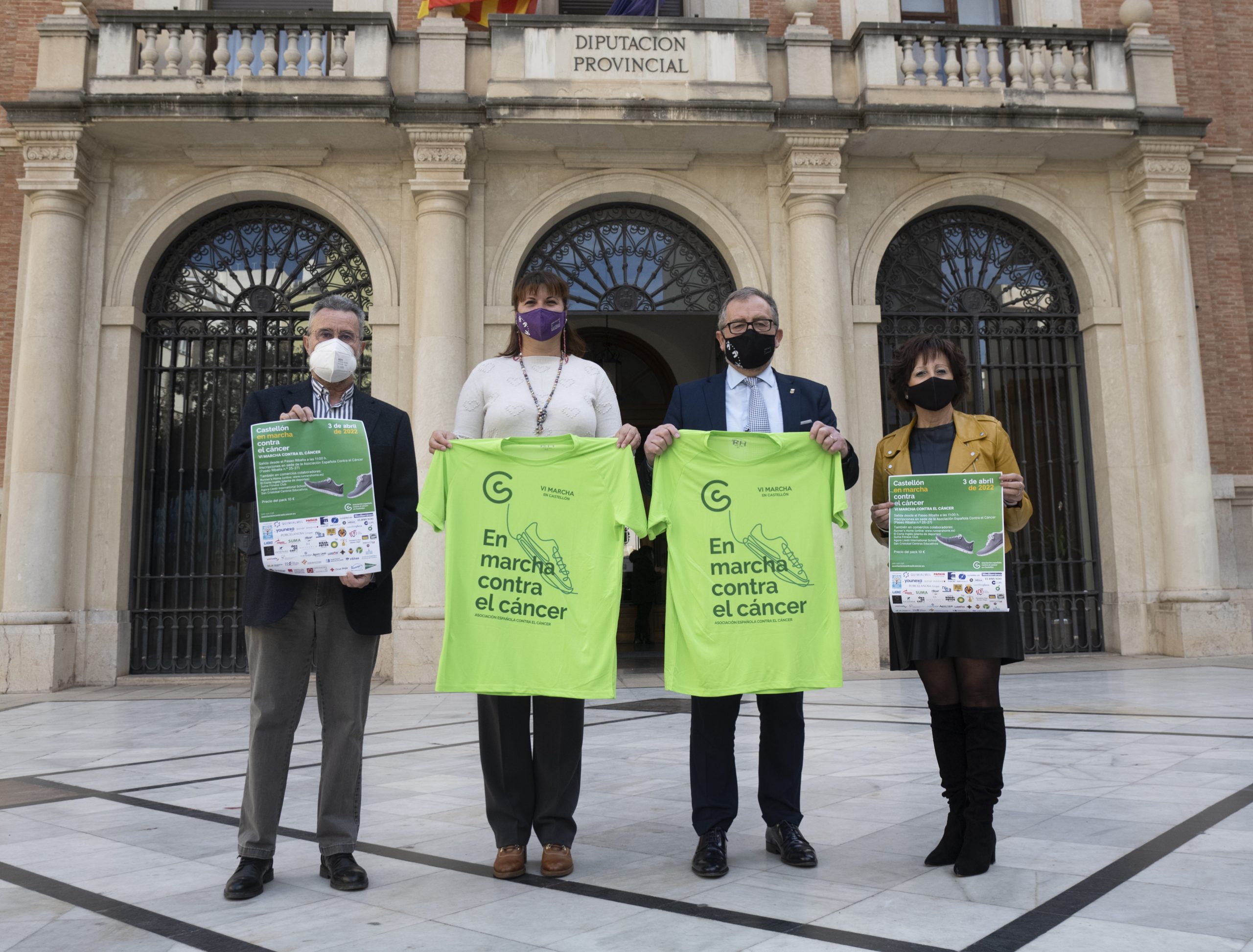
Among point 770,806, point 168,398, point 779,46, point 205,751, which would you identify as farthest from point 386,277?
point 770,806

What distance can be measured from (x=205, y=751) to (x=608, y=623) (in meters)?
4.20

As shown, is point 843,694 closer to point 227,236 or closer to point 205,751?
point 205,751

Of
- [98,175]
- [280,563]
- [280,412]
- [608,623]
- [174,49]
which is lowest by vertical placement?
[608,623]

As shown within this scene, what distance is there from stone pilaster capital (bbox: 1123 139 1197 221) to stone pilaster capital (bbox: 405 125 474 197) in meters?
8.42

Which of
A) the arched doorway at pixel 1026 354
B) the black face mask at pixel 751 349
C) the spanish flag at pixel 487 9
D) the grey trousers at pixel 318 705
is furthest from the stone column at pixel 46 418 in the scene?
the arched doorway at pixel 1026 354

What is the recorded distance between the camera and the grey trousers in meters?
3.57

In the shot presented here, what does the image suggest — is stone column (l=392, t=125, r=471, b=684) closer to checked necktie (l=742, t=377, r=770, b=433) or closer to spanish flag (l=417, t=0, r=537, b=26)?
spanish flag (l=417, t=0, r=537, b=26)

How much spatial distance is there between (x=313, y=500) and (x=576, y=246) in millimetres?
9553

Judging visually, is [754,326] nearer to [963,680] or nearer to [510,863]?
[963,680]

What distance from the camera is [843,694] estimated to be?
30.4ft

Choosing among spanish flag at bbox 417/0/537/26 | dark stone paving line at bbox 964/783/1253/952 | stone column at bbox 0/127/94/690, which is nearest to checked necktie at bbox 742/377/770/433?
dark stone paving line at bbox 964/783/1253/952

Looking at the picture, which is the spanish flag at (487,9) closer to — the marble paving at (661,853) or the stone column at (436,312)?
the stone column at (436,312)

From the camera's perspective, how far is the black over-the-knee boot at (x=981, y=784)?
3438 mm

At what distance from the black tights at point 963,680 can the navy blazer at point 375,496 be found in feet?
6.75
